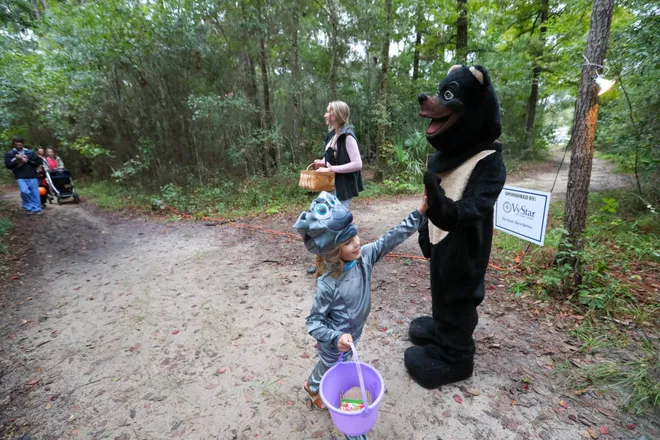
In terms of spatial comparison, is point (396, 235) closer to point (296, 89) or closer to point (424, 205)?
point (424, 205)

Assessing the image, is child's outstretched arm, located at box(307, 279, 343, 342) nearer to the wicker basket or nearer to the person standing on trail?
the wicker basket

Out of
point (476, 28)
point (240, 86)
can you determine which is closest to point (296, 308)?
point (240, 86)

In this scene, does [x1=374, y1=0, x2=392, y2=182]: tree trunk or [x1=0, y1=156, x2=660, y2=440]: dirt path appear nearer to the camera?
[x1=0, y1=156, x2=660, y2=440]: dirt path

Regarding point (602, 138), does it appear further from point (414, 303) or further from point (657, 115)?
point (414, 303)

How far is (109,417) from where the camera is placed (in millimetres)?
1966

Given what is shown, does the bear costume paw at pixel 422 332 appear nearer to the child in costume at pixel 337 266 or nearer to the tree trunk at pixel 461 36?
the child in costume at pixel 337 266

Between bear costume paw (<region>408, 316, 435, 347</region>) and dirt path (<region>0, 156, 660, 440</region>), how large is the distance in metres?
0.15

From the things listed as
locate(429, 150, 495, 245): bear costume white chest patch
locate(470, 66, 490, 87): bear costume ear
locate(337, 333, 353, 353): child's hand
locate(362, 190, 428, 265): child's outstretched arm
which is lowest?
locate(337, 333, 353, 353): child's hand

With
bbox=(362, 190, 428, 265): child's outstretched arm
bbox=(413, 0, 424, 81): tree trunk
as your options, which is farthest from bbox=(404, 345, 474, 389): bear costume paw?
bbox=(413, 0, 424, 81): tree trunk

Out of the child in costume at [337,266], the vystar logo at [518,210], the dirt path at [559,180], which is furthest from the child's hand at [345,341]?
the dirt path at [559,180]

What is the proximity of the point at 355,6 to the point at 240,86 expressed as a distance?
12.2ft

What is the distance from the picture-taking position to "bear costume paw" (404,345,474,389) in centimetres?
197

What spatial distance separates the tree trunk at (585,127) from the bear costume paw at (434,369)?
164 cm

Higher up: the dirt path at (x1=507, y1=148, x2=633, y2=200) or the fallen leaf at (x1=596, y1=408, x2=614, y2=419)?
the dirt path at (x1=507, y1=148, x2=633, y2=200)
